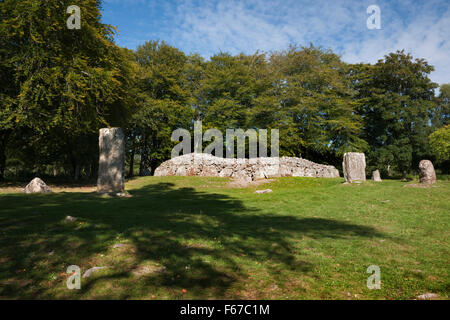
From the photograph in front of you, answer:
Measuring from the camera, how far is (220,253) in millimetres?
5133

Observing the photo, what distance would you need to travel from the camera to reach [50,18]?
15.9 metres

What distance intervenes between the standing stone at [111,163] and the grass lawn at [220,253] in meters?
4.64

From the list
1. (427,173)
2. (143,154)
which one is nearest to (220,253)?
(427,173)

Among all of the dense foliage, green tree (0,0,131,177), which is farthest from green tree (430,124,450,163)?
green tree (0,0,131,177)

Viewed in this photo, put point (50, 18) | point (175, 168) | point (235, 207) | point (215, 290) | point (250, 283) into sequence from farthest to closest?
1. point (175, 168)
2. point (50, 18)
3. point (235, 207)
4. point (250, 283)
5. point (215, 290)

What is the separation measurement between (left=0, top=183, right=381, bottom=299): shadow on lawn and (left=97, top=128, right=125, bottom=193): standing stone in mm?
4896

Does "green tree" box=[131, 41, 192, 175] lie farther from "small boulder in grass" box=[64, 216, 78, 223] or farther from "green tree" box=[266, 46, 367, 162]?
"small boulder in grass" box=[64, 216, 78, 223]

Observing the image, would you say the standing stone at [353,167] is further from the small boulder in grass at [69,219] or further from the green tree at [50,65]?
the green tree at [50,65]

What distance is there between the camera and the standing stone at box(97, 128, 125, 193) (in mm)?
13883

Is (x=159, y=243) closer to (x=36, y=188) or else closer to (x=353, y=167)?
(x=36, y=188)

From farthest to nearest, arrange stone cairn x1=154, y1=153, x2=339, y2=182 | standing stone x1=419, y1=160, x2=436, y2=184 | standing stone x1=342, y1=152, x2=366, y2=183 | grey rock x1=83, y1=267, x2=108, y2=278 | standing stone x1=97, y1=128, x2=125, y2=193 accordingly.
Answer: stone cairn x1=154, y1=153, x2=339, y2=182
standing stone x1=342, y1=152, x2=366, y2=183
standing stone x1=419, y1=160, x2=436, y2=184
standing stone x1=97, y1=128, x2=125, y2=193
grey rock x1=83, y1=267, x2=108, y2=278

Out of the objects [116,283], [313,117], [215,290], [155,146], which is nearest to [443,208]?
[215,290]
